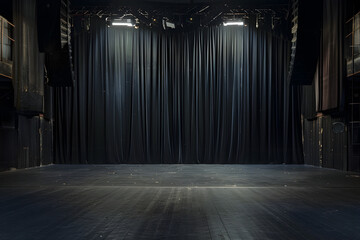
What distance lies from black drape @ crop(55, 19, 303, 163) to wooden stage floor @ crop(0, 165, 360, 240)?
5958 millimetres

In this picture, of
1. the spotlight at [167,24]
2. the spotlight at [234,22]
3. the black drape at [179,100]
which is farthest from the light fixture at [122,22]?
the spotlight at [234,22]

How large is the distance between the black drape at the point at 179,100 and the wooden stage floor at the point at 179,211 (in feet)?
19.5

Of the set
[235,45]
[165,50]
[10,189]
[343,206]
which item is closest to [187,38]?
[165,50]

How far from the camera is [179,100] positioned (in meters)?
12.0

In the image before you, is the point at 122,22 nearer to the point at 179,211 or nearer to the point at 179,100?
the point at 179,100

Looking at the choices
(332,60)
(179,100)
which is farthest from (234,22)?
(332,60)

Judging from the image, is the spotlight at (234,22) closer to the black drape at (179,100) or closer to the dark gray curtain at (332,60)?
the black drape at (179,100)

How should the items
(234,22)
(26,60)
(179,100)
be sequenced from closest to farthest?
(26,60) < (234,22) < (179,100)

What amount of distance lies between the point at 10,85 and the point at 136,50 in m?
4.56

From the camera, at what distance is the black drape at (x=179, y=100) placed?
1182cm

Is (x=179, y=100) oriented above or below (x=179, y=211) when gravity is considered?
above

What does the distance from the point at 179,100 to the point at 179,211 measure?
27.4 ft

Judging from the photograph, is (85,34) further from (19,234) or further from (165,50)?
(19,234)

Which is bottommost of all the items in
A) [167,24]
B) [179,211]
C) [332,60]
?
[179,211]
